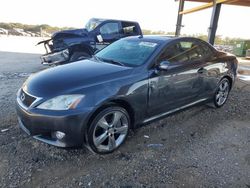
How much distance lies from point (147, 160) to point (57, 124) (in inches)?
49.9

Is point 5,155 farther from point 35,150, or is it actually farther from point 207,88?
point 207,88

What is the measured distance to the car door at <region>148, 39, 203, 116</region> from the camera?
3.66 meters

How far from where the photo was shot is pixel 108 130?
3279 mm

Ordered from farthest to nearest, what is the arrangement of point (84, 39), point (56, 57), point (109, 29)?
point (109, 29) < point (84, 39) < point (56, 57)

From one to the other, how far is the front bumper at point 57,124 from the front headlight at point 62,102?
0.17ft

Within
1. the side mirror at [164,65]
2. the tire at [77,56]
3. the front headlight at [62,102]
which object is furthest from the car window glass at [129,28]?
the front headlight at [62,102]

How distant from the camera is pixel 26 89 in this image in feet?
10.7

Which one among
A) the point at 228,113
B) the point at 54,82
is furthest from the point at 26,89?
the point at 228,113

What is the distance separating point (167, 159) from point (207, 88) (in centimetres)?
202

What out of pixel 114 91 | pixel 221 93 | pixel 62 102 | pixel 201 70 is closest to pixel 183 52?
pixel 201 70

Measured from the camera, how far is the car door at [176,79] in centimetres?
366

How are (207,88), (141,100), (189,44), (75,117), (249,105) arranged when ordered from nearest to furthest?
1. (75,117)
2. (141,100)
3. (189,44)
4. (207,88)
5. (249,105)

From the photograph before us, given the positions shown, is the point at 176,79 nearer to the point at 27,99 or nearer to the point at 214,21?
the point at 27,99

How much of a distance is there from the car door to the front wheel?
78 cm
